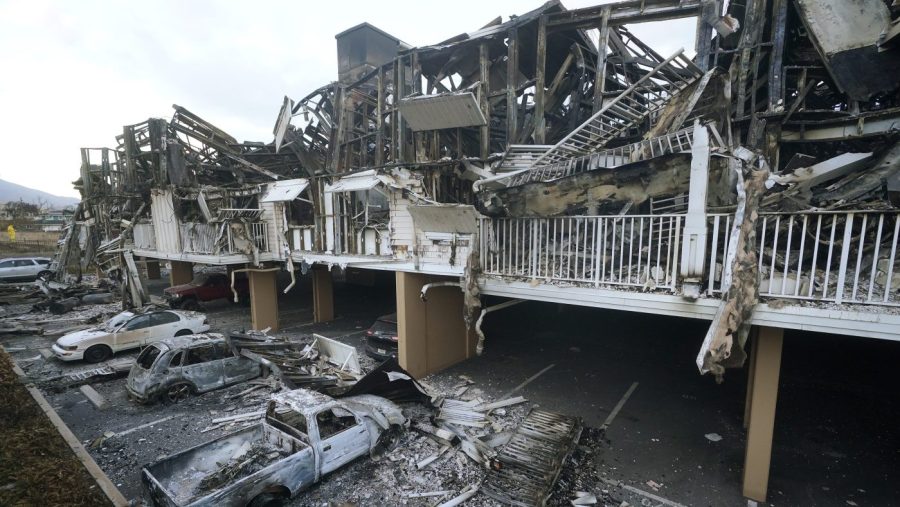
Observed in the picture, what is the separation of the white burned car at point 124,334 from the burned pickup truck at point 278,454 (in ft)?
22.4

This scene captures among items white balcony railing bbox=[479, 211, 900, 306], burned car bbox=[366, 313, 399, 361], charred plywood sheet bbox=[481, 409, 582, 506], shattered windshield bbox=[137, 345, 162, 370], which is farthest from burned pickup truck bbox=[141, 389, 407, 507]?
shattered windshield bbox=[137, 345, 162, 370]

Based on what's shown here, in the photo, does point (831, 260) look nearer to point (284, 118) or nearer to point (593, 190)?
point (593, 190)

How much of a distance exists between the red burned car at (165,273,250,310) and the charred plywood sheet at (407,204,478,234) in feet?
43.3

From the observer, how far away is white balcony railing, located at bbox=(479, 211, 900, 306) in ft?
16.1

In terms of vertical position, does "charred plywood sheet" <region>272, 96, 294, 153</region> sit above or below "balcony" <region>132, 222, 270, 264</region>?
above

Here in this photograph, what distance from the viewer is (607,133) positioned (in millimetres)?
9195

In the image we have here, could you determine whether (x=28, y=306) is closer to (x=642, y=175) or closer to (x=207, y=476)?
(x=207, y=476)

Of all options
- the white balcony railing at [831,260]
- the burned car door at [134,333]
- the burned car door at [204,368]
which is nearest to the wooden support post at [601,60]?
the white balcony railing at [831,260]

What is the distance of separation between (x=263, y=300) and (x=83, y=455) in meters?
8.80

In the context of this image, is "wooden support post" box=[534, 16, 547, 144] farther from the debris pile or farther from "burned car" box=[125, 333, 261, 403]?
"burned car" box=[125, 333, 261, 403]

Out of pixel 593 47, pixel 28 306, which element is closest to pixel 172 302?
pixel 28 306

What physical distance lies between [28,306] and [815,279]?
28824 mm

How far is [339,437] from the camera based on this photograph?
6.53 meters

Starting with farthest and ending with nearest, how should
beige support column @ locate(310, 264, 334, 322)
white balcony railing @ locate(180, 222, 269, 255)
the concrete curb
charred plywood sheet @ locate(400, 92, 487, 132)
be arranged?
beige support column @ locate(310, 264, 334, 322) → white balcony railing @ locate(180, 222, 269, 255) → charred plywood sheet @ locate(400, 92, 487, 132) → the concrete curb
